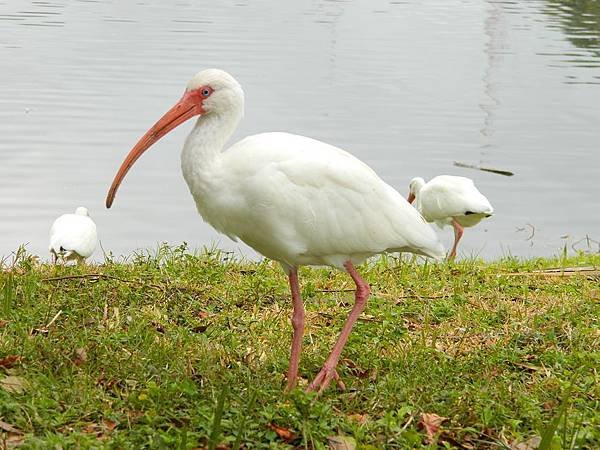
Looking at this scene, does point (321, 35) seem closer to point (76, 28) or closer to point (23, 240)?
point (76, 28)

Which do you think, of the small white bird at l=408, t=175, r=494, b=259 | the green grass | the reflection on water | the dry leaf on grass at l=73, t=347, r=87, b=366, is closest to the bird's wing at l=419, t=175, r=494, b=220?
the small white bird at l=408, t=175, r=494, b=259

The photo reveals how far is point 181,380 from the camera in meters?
4.80

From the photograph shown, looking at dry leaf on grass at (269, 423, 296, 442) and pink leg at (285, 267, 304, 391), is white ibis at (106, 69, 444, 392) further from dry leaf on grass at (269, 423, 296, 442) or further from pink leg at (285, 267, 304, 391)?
dry leaf on grass at (269, 423, 296, 442)

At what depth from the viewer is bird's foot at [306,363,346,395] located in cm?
494

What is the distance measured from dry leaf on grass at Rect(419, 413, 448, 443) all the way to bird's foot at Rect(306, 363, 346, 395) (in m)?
0.57

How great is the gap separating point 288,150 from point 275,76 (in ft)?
43.3

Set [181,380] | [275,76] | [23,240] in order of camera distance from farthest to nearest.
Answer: [275,76], [23,240], [181,380]

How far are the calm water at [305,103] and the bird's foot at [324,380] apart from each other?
553cm

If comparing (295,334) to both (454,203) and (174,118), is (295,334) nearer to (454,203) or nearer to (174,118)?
(174,118)

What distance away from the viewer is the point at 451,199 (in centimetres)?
1104

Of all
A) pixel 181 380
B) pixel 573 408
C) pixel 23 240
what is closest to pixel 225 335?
pixel 181 380

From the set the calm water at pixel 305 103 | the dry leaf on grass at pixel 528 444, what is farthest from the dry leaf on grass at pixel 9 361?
the calm water at pixel 305 103

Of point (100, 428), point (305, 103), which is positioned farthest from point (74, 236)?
point (305, 103)

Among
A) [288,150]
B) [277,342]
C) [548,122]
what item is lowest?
[548,122]
